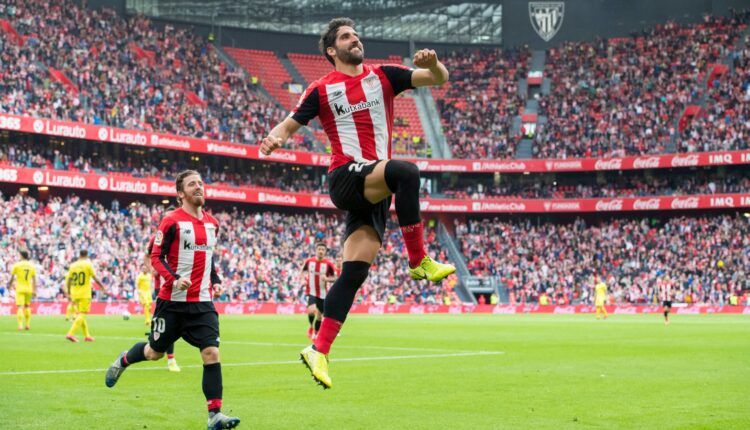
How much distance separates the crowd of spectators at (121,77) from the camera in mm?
54438

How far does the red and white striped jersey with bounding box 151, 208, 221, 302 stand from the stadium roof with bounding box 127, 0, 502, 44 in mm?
61446

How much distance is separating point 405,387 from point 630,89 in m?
62.6

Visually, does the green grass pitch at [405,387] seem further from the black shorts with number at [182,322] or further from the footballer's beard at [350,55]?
the footballer's beard at [350,55]

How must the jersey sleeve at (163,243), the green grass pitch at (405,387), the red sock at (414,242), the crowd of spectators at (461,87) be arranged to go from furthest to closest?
the crowd of spectators at (461,87), the jersey sleeve at (163,243), the green grass pitch at (405,387), the red sock at (414,242)

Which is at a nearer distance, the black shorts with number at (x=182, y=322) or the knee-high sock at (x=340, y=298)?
the knee-high sock at (x=340, y=298)

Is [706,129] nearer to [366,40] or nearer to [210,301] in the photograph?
[366,40]

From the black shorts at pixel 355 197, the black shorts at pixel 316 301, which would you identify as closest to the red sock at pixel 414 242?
the black shorts at pixel 355 197

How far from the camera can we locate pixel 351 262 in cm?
830

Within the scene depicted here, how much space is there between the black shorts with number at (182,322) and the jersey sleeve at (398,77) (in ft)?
11.9

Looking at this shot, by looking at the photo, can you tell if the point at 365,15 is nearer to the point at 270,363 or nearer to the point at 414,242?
the point at 270,363

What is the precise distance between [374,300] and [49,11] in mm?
26067

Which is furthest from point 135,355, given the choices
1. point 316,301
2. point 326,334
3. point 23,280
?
point 23,280

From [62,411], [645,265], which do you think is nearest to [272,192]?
[645,265]

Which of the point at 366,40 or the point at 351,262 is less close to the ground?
the point at 366,40
